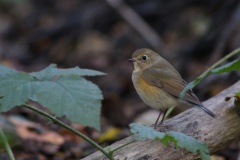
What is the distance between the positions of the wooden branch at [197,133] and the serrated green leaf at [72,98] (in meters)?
0.90

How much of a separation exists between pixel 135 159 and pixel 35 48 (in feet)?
24.0

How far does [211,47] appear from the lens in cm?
719

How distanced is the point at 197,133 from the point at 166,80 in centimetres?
113

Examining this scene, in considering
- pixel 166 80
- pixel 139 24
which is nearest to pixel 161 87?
pixel 166 80

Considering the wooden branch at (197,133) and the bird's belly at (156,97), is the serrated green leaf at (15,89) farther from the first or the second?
the bird's belly at (156,97)

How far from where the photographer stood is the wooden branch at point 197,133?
9.11ft

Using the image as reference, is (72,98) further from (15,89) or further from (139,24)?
(139,24)

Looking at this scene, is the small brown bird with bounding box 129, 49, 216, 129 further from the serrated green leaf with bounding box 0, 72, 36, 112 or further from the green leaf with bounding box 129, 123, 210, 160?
the serrated green leaf with bounding box 0, 72, 36, 112

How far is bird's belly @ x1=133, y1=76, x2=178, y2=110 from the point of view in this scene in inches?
154

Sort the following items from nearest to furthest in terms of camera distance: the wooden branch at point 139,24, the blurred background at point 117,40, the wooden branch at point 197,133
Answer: the wooden branch at point 197,133, the blurred background at point 117,40, the wooden branch at point 139,24

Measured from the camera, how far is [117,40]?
9.46m

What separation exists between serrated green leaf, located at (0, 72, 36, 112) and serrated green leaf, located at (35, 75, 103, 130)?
2.4 inches

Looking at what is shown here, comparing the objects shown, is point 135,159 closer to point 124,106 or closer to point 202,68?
point 124,106

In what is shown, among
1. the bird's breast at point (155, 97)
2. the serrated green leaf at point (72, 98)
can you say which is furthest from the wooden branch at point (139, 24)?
the serrated green leaf at point (72, 98)
